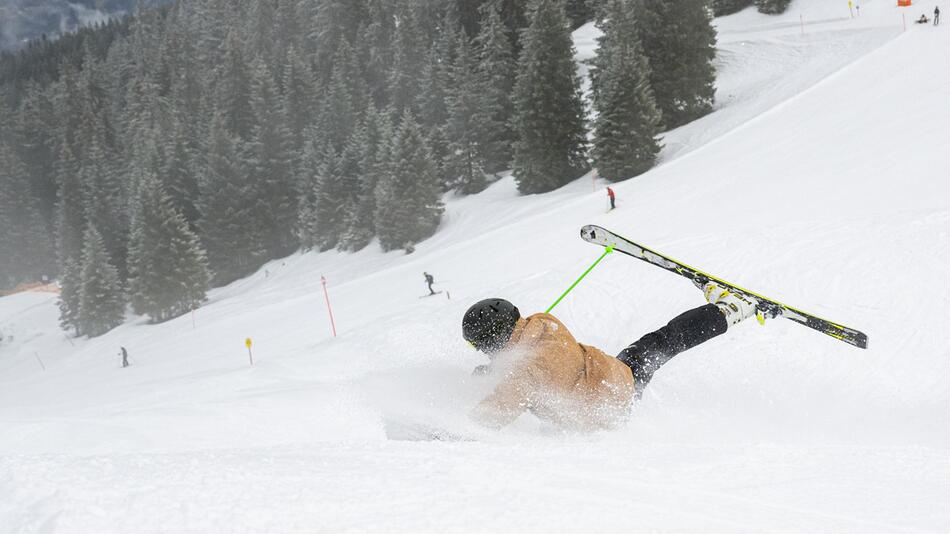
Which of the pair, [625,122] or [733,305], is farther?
[625,122]

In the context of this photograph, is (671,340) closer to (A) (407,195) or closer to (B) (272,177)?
(A) (407,195)

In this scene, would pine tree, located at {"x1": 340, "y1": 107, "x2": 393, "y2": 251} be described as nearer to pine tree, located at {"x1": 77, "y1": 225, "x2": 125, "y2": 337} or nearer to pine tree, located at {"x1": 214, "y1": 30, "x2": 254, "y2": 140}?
pine tree, located at {"x1": 77, "y1": 225, "x2": 125, "y2": 337}

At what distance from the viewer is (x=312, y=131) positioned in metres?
50.8

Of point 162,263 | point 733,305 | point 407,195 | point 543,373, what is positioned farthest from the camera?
point 162,263

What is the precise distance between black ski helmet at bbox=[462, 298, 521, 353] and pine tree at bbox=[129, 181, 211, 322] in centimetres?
3838

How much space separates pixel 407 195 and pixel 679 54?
1573 cm

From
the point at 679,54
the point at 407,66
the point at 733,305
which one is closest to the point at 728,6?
the point at 679,54

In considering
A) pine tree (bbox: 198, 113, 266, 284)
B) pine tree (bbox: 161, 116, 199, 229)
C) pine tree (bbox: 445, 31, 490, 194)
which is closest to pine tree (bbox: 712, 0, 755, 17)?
pine tree (bbox: 445, 31, 490, 194)

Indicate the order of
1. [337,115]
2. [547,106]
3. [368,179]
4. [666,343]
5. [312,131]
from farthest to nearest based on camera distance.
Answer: [312,131]
[337,115]
[368,179]
[547,106]
[666,343]

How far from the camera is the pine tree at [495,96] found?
39.4 meters

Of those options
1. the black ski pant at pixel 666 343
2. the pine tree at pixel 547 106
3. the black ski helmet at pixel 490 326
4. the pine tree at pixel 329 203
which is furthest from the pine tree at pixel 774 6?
the black ski helmet at pixel 490 326

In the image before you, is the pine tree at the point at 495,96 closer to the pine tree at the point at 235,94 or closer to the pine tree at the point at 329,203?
the pine tree at the point at 329,203

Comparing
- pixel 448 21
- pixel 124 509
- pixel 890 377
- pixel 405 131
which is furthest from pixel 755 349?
pixel 448 21

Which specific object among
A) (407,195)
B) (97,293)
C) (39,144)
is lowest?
(97,293)
